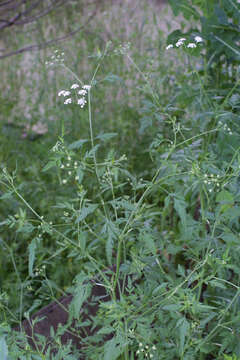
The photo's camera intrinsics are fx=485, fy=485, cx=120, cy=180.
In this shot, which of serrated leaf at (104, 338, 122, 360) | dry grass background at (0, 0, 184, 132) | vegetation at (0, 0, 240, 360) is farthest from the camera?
dry grass background at (0, 0, 184, 132)

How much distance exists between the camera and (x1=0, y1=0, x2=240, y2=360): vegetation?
1.57 m

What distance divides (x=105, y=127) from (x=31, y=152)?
2.20 feet

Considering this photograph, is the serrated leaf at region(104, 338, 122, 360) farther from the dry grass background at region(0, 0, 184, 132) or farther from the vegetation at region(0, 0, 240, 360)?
the dry grass background at region(0, 0, 184, 132)

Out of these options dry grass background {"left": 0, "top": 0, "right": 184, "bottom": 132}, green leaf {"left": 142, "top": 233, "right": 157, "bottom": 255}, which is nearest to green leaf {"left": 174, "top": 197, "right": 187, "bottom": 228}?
green leaf {"left": 142, "top": 233, "right": 157, "bottom": 255}

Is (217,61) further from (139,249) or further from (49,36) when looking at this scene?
(49,36)

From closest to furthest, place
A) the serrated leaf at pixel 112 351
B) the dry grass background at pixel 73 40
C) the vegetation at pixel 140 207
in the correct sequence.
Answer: the serrated leaf at pixel 112 351 < the vegetation at pixel 140 207 < the dry grass background at pixel 73 40

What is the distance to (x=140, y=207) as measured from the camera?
7.06 ft

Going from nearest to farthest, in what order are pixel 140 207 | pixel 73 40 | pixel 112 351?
pixel 112 351
pixel 140 207
pixel 73 40

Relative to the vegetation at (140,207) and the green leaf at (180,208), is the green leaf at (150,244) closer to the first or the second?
the vegetation at (140,207)

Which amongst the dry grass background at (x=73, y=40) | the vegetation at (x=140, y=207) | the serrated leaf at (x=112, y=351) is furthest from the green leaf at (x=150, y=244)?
the dry grass background at (x=73, y=40)

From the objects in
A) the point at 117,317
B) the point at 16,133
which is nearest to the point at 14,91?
the point at 16,133

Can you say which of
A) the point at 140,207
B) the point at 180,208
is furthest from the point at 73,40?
the point at 180,208

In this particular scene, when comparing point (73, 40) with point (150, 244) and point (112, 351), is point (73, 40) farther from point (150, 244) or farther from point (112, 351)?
point (112, 351)

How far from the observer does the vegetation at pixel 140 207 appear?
1574 millimetres
